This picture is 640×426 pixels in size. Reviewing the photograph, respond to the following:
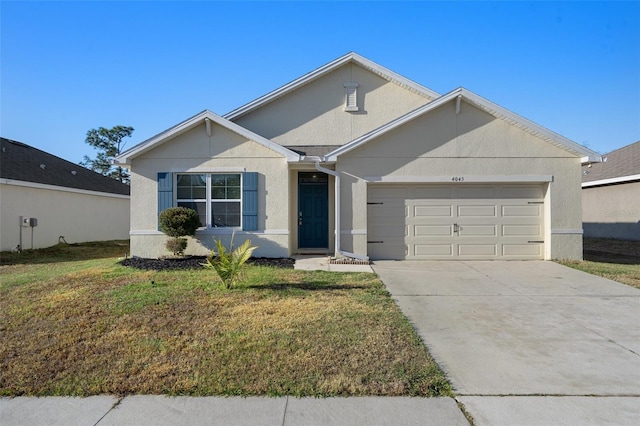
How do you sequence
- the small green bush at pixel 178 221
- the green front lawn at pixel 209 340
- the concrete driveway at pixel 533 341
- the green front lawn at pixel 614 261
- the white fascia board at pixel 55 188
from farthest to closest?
the white fascia board at pixel 55 188 → the small green bush at pixel 178 221 → the green front lawn at pixel 614 261 → the green front lawn at pixel 209 340 → the concrete driveway at pixel 533 341

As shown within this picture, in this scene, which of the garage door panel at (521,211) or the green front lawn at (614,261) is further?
the garage door panel at (521,211)

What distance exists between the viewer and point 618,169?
16.7m

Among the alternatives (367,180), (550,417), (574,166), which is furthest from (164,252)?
(574,166)

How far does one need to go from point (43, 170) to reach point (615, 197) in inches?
993

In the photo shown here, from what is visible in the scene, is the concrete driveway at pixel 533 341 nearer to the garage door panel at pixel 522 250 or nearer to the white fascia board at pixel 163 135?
the garage door panel at pixel 522 250

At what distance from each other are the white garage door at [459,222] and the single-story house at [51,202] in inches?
508

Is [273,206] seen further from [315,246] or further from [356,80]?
[356,80]

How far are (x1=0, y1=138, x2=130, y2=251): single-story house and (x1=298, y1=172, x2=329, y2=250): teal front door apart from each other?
1050 centimetres

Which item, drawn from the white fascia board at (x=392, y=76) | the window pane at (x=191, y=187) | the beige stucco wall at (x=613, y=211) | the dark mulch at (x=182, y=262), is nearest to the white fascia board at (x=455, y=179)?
the dark mulch at (x=182, y=262)

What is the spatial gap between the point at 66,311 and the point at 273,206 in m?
5.82

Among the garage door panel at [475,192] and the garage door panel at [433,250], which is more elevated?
the garage door panel at [475,192]

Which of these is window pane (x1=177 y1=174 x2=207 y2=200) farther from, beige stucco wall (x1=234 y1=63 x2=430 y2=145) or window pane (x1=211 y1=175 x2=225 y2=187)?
beige stucco wall (x1=234 y1=63 x2=430 y2=145)

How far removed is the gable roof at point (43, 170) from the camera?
14.2 metres

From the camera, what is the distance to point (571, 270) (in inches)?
362
